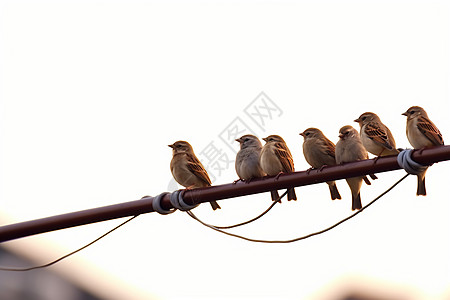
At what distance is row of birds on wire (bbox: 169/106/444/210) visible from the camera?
10500 mm

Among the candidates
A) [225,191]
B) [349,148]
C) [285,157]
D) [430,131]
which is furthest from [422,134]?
[225,191]

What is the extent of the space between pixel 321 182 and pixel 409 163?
38.1 inches

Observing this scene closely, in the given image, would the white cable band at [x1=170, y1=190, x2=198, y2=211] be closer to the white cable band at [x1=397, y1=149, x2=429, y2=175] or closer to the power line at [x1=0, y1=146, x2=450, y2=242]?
the power line at [x1=0, y1=146, x2=450, y2=242]

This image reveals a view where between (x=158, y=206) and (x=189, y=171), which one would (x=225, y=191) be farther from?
(x=189, y=171)

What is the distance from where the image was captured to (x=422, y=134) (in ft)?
34.1

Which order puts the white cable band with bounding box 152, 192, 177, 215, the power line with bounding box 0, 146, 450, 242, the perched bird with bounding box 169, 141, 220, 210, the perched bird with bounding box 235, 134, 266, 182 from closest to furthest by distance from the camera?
the power line with bounding box 0, 146, 450, 242
the white cable band with bounding box 152, 192, 177, 215
the perched bird with bounding box 235, 134, 266, 182
the perched bird with bounding box 169, 141, 220, 210

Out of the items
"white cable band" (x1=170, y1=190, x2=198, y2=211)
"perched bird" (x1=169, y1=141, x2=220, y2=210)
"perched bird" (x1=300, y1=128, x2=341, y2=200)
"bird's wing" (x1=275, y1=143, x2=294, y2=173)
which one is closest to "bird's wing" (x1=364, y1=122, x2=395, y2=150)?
"perched bird" (x1=300, y1=128, x2=341, y2=200)

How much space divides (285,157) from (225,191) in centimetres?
238

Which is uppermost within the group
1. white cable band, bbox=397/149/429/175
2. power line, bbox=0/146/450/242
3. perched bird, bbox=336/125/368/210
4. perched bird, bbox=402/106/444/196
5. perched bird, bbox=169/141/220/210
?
perched bird, bbox=169/141/220/210

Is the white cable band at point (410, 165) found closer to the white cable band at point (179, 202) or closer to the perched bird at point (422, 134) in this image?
the perched bird at point (422, 134)

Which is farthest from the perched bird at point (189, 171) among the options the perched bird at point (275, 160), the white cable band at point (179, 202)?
the white cable band at point (179, 202)

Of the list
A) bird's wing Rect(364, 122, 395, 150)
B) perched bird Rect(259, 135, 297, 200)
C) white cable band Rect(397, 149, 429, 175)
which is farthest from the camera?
perched bird Rect(259, 135, 297, 200)

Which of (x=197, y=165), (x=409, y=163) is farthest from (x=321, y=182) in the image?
(x=197, y=165)

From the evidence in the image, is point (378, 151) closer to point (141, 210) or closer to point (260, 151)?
point (260, 151)
